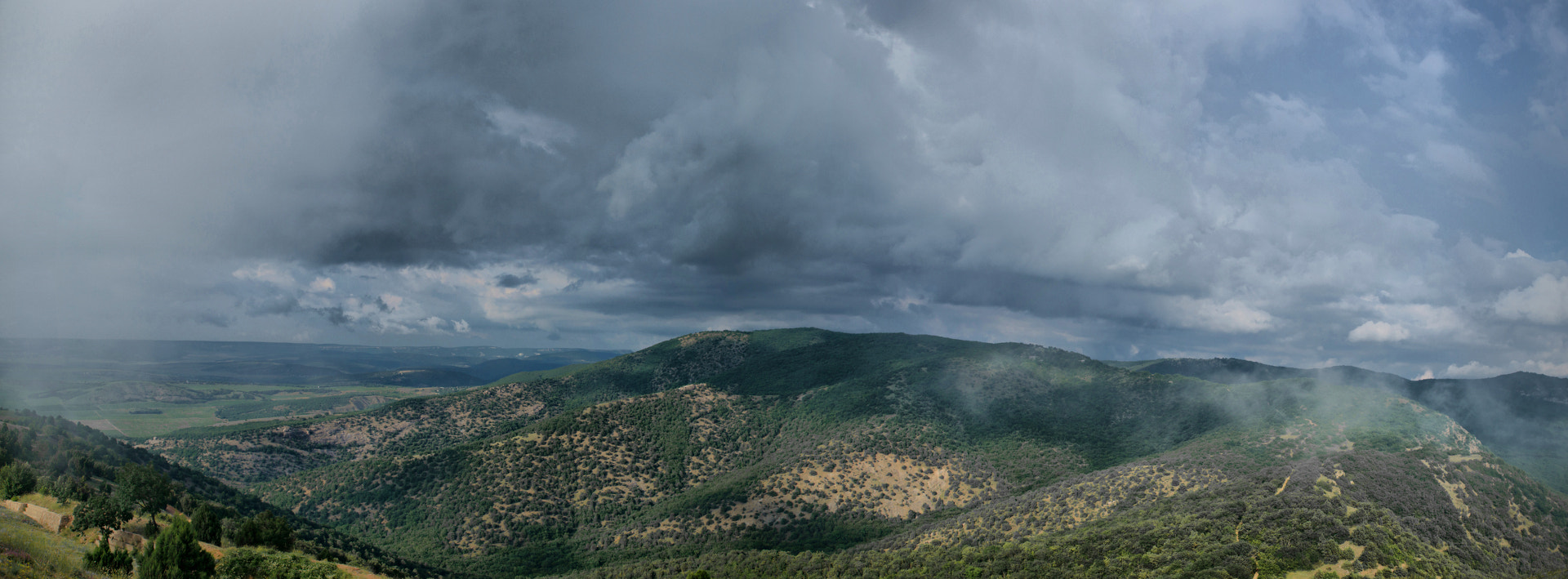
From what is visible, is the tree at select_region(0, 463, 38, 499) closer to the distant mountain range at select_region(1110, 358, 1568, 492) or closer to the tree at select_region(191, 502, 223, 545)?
the tree at select_region(191, 502, 223, 545)

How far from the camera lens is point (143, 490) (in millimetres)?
51031

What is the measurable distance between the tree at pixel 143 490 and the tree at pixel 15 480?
15.9ft

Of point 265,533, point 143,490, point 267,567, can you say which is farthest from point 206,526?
point 143,490

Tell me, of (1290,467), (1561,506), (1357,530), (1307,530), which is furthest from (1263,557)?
(1561,506)

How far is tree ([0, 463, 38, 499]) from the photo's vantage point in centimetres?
4409

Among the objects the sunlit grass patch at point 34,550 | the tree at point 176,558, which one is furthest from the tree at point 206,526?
the tree at point 176,558

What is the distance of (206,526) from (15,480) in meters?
13.3

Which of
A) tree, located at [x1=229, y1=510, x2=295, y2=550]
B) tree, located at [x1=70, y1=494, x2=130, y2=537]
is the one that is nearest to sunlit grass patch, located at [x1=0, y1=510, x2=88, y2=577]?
tree, located at [x1=70, y1=494, x2=130, y2=537]

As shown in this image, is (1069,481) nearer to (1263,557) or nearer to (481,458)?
(1263,557)

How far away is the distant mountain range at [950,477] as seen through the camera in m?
55.1

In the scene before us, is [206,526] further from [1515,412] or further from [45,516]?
[1515,412]

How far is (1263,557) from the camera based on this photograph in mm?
47250

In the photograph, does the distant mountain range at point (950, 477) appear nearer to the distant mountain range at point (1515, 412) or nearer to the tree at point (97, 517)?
the distant mountain range at point (1515, 412)

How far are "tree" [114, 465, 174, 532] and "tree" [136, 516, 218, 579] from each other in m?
13.9
